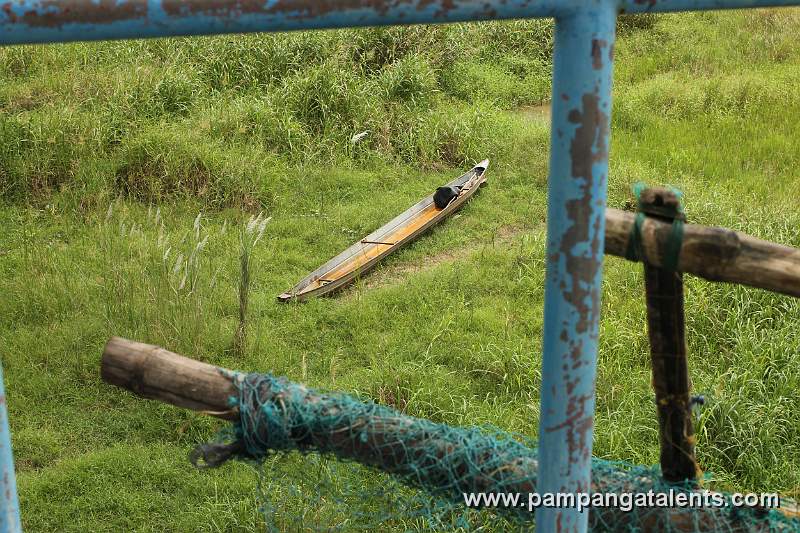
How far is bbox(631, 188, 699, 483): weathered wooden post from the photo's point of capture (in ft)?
5.65

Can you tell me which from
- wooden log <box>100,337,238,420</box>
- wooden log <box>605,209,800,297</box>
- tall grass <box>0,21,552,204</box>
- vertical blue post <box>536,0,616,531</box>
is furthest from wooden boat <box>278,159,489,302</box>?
vertical blue post <box>536,0,616,531</box>

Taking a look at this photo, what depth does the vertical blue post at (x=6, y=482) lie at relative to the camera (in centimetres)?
133

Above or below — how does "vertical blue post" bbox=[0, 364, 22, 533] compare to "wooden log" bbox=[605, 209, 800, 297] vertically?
below

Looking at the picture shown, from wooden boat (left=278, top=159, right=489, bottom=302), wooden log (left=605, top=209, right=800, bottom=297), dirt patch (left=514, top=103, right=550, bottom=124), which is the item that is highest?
dirt patch (left=514, top=103, right=550, bottom=124)

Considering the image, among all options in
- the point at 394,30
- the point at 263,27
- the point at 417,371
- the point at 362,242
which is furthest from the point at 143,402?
the point at 394,30

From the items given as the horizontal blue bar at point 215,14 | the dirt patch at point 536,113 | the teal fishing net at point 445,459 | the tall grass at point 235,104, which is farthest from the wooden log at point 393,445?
the dirt patch at point 536,113

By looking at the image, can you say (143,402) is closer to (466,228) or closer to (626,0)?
(466,228)

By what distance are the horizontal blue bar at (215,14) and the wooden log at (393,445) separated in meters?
0.96

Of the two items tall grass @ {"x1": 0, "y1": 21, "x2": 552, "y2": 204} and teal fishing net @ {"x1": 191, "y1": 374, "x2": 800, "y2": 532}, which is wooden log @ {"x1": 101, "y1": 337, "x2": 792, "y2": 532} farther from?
tall grass @ {"x1": 0, "y1": 21, "x2": 552, "y2": 204}

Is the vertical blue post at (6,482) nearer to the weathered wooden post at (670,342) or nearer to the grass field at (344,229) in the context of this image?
the weathered wooden post at (670,342)

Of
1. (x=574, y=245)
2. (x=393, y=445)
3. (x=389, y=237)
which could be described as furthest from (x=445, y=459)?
(x=389, y=237)

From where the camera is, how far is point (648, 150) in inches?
291

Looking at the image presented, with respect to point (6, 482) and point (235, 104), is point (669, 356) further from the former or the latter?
point (235, 104)

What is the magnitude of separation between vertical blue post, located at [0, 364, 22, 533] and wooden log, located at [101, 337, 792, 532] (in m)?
0.61
